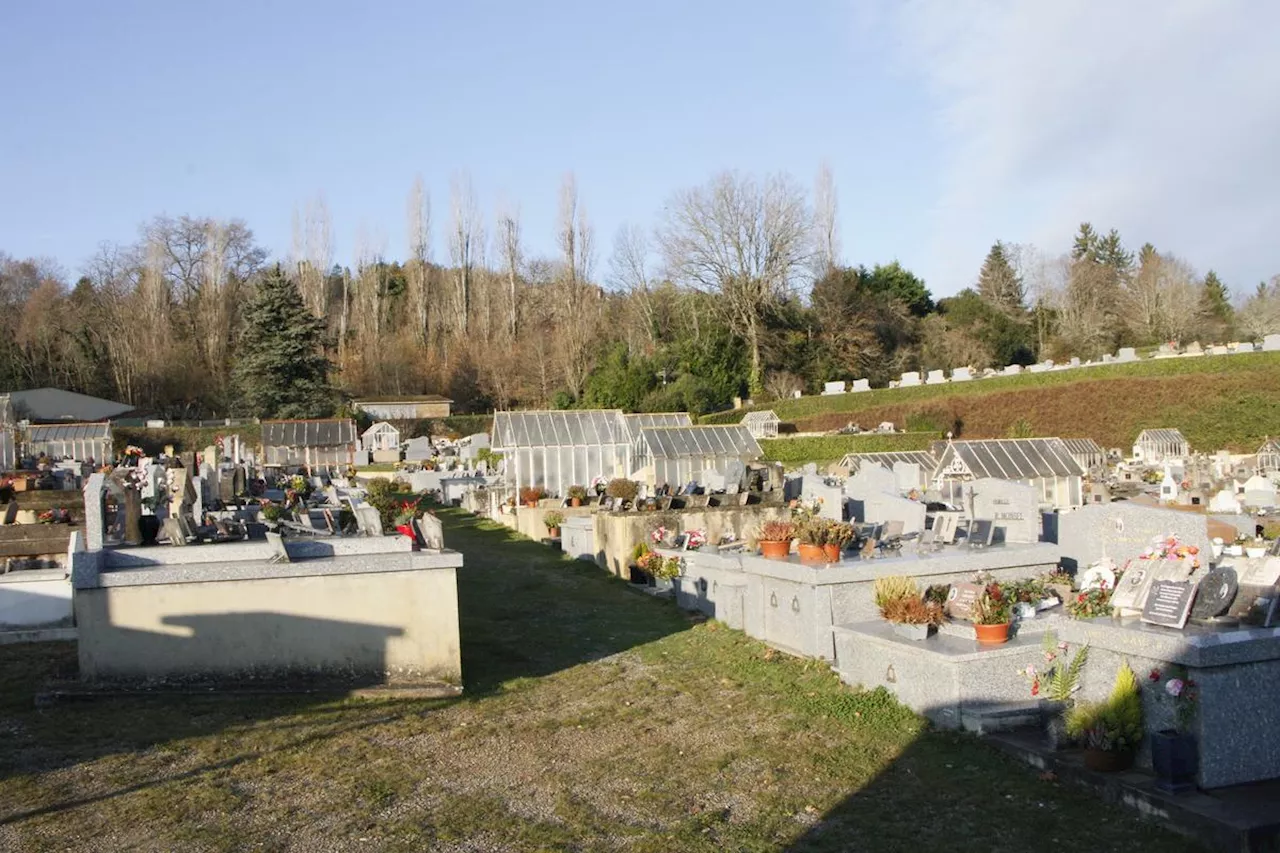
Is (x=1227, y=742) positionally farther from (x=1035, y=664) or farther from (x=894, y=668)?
(x=894, y=668)

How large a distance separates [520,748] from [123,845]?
311 centimetres

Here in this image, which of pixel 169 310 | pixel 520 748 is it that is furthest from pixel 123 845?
pixel 169 310

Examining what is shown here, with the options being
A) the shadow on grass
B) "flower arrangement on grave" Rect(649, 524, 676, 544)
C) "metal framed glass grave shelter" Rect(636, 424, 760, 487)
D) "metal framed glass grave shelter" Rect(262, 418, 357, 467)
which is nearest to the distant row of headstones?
"metal framed glass grave shelter" Rect(262, 418, 357, 467)

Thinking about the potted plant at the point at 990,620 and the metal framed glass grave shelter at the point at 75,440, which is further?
the metal framed glass grave shelter at the point at 75,440

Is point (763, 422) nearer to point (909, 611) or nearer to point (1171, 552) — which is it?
point (909, 611)

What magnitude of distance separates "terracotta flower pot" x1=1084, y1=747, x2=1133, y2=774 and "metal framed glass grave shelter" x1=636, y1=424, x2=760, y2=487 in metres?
22.3

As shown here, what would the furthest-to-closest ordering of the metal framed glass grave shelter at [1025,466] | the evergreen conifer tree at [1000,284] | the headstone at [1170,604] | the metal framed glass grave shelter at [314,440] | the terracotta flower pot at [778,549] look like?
1. the evergreen conifer tree at [1000,284]
2. the metal framed glass grave shelter at [314,440]
3. the metal framed glass grave shelter at [1025,466]
4. the terracotta flower pot at [778,549]
5. the headstone at [1170,604]

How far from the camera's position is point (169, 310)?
77500 mm

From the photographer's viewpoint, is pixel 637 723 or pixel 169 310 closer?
pixel 637 723

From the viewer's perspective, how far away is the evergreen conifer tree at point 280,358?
62000 mm

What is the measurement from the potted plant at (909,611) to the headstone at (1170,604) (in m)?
2.08

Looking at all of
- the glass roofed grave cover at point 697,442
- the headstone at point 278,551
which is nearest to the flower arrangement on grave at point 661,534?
the headstone at point 278,551

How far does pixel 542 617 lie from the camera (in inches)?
582

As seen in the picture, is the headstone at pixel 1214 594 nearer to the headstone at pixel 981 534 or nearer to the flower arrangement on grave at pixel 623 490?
the headstone at pixel 981 534
